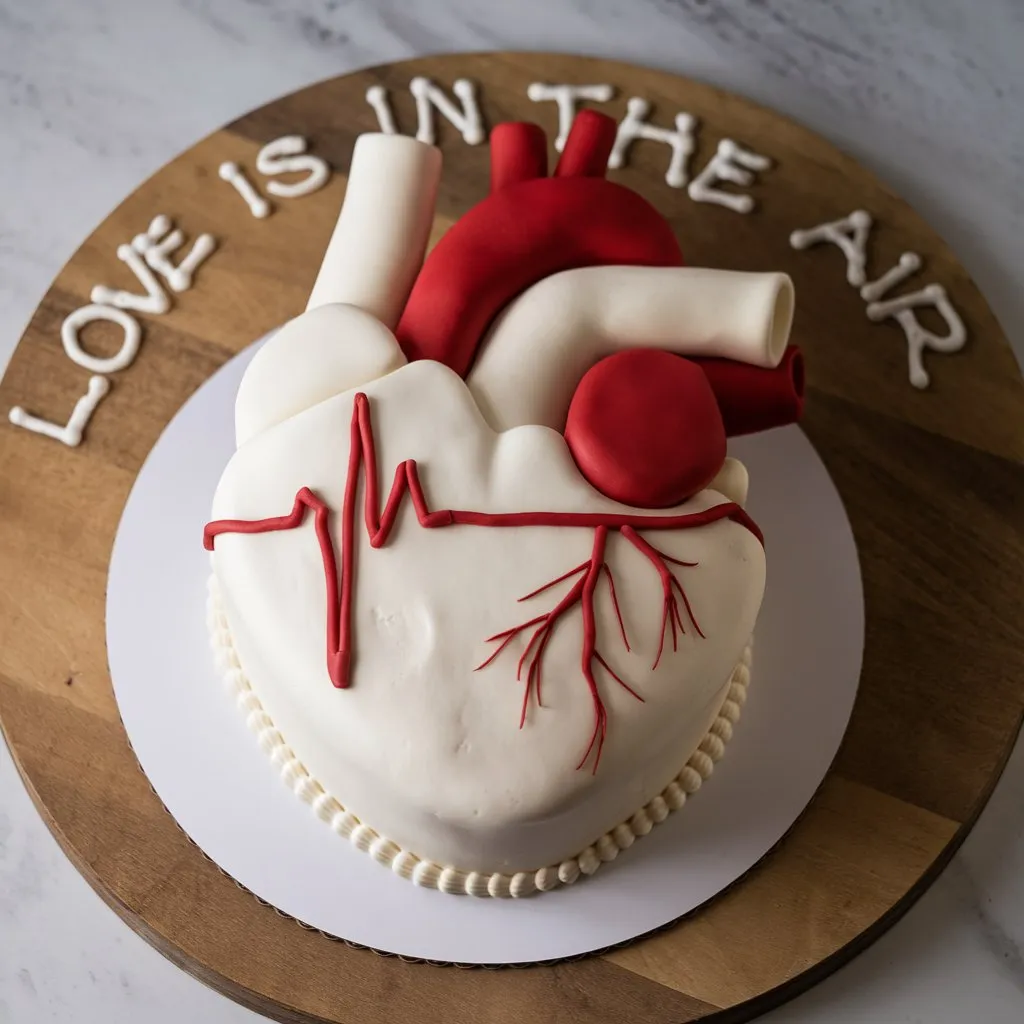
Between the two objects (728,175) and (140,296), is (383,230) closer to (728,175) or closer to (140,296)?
(140,296)

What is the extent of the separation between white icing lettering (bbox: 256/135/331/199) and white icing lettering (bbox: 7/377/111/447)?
370 mm

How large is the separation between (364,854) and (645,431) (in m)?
0.51

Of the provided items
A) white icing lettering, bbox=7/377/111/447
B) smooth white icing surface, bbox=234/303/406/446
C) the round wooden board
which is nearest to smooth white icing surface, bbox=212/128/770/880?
smooth white icing surface, bbox=234/303/406/446

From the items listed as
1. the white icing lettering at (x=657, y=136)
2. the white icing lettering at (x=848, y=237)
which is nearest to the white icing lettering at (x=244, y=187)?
the white icing lettering at (x=657, y=136)

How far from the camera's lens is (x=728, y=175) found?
176 centimetres

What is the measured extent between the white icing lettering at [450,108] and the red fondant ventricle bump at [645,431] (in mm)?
653

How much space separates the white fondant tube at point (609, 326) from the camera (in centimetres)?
129

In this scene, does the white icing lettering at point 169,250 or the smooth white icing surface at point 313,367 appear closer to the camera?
the smooth white icing surface at point 313,367

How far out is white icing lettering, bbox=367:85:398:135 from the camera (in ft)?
5.85

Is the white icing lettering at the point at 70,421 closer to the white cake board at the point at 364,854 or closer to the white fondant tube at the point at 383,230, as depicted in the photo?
the white cake board at the point at 364,854

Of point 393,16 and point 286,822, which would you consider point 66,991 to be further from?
point 393,16

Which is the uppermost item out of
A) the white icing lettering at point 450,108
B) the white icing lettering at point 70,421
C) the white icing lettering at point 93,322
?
the white icing lettering at point 450,108

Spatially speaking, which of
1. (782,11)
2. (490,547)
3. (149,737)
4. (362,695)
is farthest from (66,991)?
(782,11)

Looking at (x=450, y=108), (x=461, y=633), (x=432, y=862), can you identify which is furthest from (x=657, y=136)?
(x=432, y=862)
